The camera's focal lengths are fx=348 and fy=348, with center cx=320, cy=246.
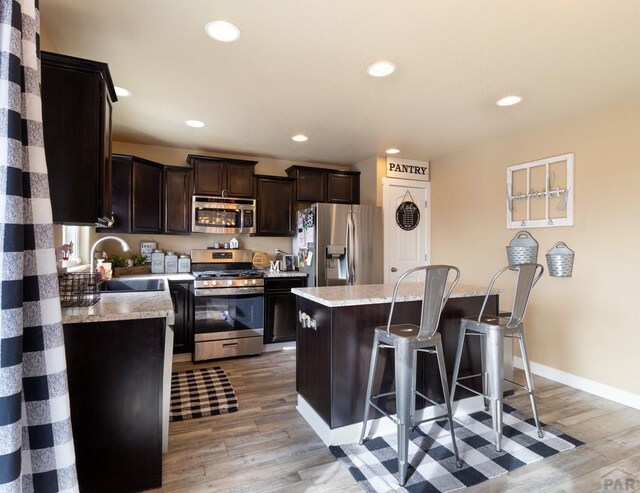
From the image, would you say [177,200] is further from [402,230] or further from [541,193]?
[541,193]

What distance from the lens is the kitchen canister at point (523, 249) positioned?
3484mm

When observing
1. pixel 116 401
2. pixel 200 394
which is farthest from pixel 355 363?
pixel 200 394

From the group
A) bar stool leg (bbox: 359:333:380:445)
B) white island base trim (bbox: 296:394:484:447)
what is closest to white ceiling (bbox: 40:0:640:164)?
bar stool leg (bbox: 359:333:380:445)

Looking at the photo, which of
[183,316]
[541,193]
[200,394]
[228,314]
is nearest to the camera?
[200,394]

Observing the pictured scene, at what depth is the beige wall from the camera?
2867mm

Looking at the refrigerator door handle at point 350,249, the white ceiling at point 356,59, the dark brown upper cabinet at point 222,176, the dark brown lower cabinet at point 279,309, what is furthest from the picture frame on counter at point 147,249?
the refrigerator door handle at point 350,249

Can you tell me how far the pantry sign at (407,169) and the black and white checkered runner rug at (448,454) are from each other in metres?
3.14

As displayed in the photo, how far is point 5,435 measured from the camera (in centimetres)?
96

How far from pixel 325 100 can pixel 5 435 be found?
9.11ft

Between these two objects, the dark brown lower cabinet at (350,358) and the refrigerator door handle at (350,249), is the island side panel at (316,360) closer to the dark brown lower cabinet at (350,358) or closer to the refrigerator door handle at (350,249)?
the dark brown lower cabinet at (350,358)

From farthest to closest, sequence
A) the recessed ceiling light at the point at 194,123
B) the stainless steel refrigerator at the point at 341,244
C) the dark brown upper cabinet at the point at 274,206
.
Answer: the dark brown upper cabinet at the point at 274,206 → the stainless steel refrigerator at the point at 341,244 → the recessed ceiling light at the point at 194,123

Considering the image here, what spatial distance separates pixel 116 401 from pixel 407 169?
419 cm

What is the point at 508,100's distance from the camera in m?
2.87

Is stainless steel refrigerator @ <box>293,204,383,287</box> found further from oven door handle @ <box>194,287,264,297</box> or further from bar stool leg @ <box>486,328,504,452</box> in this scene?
bar stool leg @ <box>486,328,504,452</box>
